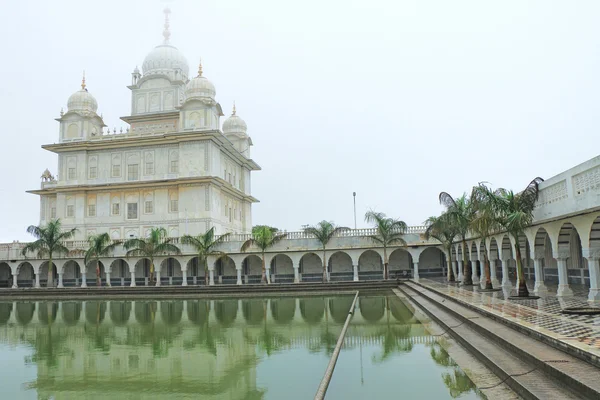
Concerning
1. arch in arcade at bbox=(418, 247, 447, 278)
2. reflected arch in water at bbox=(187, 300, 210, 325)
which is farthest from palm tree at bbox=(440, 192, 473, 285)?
arch in arcade at bbox=(418, 247, 447, 278)

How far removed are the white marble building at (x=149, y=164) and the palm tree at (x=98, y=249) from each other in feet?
14.9

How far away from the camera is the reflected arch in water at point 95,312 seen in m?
17.8

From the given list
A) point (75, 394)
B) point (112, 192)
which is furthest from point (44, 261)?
point (75, 394)

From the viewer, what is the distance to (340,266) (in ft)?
118

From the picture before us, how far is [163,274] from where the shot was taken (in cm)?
3731

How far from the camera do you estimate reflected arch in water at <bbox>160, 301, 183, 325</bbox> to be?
16.9m

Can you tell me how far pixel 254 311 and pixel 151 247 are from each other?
54.5ft

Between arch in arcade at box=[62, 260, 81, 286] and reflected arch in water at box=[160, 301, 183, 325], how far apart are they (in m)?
17.8

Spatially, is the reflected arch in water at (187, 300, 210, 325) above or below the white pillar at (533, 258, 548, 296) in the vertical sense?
below

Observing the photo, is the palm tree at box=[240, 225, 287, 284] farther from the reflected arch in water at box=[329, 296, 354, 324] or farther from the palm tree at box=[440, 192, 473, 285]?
the palm tree at box=[440, 192, 473, 285]

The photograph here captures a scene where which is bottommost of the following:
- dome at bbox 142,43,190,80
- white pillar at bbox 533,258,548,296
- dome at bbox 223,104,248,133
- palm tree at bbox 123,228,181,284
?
white pillar at bbox 533,258,548,296

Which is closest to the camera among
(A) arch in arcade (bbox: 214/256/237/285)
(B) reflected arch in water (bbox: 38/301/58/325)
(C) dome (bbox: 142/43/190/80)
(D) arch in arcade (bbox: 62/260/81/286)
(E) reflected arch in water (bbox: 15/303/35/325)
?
(B) reflected arch in water (bbox: 38/301/58/325)

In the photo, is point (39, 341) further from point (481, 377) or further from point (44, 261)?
point (44, 261)

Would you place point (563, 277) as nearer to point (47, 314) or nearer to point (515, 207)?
point (515, 207)
